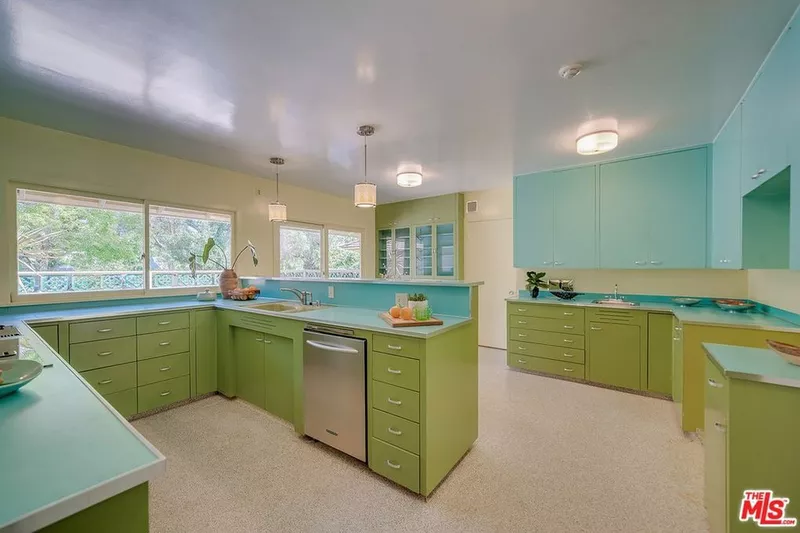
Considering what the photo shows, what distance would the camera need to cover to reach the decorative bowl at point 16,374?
40.2 inches

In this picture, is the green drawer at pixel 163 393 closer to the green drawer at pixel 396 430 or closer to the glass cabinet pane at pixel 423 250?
the green drawer at pixel 396 430

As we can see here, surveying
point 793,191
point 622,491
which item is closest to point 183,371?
point 622,491

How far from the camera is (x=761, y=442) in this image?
4.17 ft

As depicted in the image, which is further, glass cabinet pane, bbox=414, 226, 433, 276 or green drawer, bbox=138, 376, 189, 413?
glass cabinet pane, bbox=414, 226, 433, 276

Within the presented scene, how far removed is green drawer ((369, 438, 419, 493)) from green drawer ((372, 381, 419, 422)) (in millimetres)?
222

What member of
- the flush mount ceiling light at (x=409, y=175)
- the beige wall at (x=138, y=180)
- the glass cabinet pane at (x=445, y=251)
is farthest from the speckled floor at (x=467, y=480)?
the glass cabinet pane at (x=445, y=251)

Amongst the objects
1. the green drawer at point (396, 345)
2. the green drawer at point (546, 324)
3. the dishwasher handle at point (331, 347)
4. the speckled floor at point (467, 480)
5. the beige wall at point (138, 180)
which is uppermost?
the beige wall at point (138, 180)

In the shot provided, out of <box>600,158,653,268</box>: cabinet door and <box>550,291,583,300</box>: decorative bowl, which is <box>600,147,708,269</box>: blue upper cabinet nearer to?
<box>600,158,653,268</box>: cabinet door

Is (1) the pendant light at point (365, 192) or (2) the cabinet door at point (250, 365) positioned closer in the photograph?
(1) the pendant light at point (365, 192)

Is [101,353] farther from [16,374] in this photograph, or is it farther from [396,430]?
[396,430]

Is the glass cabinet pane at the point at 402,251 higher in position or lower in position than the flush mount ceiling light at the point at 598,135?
lower

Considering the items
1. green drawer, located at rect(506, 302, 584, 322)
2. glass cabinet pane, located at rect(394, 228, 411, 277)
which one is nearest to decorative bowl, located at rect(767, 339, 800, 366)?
green drawer, located at rect(506, 302, 584, 322)

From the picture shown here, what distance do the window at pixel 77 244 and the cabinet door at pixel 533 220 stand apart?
14.6ft

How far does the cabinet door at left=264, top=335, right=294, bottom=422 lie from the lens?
8.68 ft
